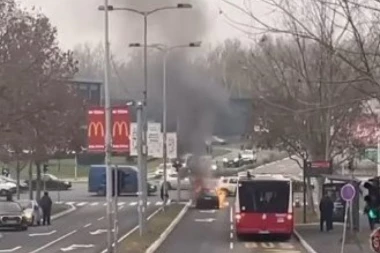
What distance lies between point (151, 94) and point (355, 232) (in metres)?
25.0

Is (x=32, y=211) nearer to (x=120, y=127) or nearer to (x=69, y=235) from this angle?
(x=69, y=235)

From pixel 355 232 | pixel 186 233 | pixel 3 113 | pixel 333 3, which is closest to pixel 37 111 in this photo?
pixel 3 113

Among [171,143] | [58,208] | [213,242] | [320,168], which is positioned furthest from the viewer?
[58,208]

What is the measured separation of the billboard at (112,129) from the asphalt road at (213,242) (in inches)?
262

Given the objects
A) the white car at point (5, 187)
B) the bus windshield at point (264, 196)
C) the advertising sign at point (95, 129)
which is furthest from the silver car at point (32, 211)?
the white car at point (5, 187)

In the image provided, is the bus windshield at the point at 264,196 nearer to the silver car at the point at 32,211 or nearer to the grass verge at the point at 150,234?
the grass verge at the point at 150,234

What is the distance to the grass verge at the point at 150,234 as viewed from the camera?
4066cm

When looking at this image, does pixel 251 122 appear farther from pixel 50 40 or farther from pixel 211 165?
pixel 50 40

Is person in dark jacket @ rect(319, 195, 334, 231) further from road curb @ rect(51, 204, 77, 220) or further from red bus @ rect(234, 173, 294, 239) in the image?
road curb @ rect(51, 204, 77, 220)

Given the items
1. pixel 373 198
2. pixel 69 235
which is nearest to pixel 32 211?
pixel 69 235

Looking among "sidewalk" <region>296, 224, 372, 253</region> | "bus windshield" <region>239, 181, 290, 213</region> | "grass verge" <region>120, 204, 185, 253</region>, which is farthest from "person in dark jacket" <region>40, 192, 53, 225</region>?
"bus windshield" <region>239, 181, 290, 213</region>

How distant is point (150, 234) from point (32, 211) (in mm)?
14521

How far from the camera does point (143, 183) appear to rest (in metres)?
48.4

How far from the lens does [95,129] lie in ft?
116
